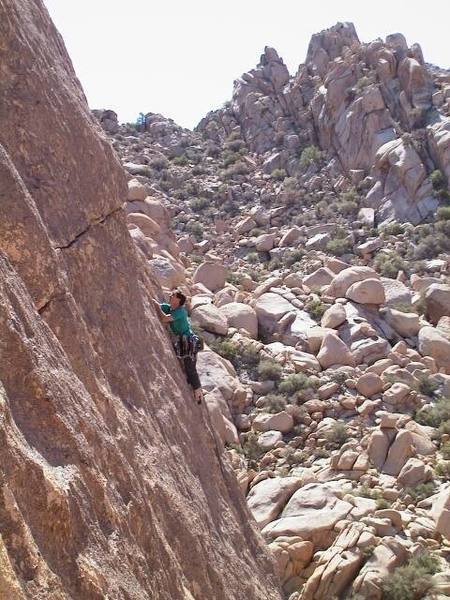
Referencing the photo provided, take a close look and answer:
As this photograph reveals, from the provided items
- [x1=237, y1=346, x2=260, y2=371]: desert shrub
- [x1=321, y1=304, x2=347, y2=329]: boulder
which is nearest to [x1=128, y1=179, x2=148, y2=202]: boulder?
[x1=237, y1=346, x2=260, y2=371]: desert shrub

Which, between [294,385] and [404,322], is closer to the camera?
[294,385]

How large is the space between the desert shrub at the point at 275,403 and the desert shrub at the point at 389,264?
1029 cm

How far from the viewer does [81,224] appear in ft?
17.1

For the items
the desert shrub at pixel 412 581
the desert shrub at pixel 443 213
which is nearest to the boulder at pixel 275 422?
the desert shrub at pixel 412 581

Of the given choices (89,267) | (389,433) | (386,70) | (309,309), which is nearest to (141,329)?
(89,267)

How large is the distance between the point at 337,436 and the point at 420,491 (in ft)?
7.32

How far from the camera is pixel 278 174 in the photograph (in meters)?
33.8

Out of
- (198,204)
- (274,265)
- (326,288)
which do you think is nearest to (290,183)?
(198,204)

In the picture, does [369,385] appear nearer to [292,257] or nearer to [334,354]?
[334,354]

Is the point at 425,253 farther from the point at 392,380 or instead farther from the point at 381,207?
the point at 392,380

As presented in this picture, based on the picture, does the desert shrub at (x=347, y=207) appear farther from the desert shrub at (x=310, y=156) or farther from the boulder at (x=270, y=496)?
the boulder at (x=270, y=496)

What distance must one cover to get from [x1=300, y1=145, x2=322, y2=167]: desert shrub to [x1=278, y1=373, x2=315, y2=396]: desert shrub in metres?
20.1

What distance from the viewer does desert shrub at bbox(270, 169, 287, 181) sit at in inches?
1325

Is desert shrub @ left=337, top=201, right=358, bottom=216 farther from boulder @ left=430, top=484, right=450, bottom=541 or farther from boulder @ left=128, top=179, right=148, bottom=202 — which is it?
boulder @ left=430, top=484, right=450, bottom=541
